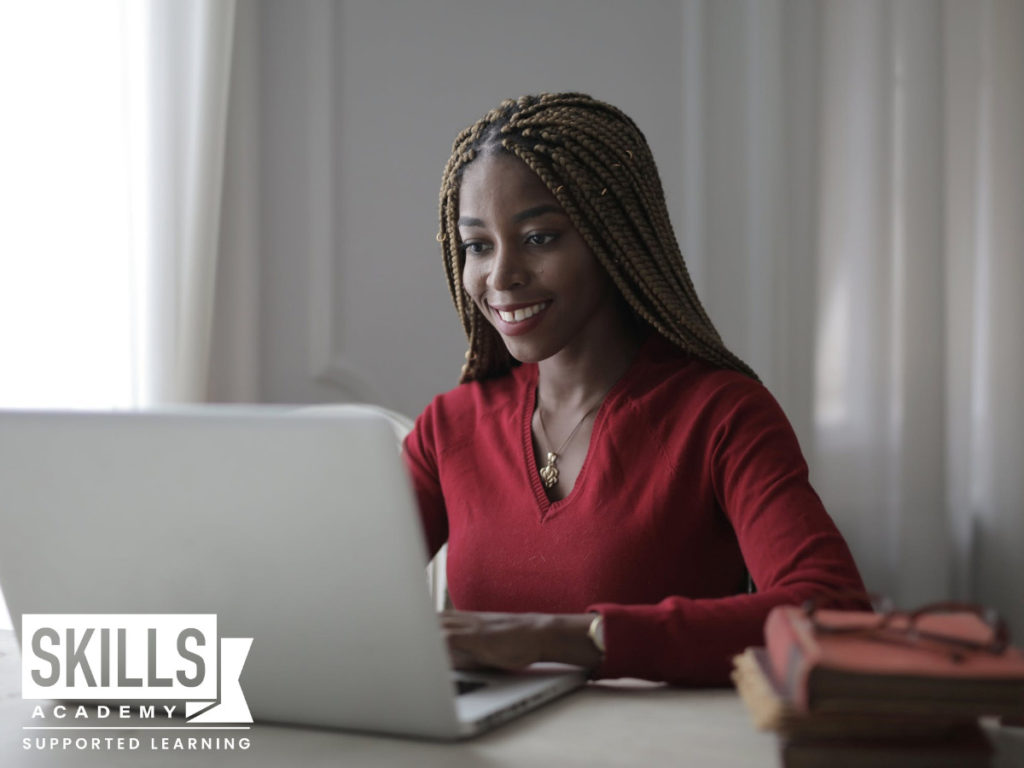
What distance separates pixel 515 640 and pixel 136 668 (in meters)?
0.31

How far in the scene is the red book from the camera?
2.09ft

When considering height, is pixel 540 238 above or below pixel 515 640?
above

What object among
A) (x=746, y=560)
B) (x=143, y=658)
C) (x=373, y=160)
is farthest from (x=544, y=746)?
(x=373, y=160)

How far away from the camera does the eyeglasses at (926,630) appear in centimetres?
68

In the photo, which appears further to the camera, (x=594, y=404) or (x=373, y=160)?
(x=373, y=160)

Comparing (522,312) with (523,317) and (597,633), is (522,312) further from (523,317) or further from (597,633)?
(597,633)

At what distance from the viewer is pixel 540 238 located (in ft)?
4.51

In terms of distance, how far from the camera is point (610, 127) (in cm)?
139

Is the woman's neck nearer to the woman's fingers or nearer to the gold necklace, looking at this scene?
the gold necklace

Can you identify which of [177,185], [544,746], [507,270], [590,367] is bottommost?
[544,746]

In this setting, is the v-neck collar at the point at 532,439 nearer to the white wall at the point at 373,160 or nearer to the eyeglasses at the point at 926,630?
the eyeglasses at the point at 926,630

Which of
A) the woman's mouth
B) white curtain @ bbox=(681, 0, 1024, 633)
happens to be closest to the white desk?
the woman's mouth

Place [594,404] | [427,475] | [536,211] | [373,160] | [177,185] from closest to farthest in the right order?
[536,211] → [594,404] → [427,475] → [177,185] → [373,160]

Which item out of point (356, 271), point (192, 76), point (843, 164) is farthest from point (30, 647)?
point (843, 164)
